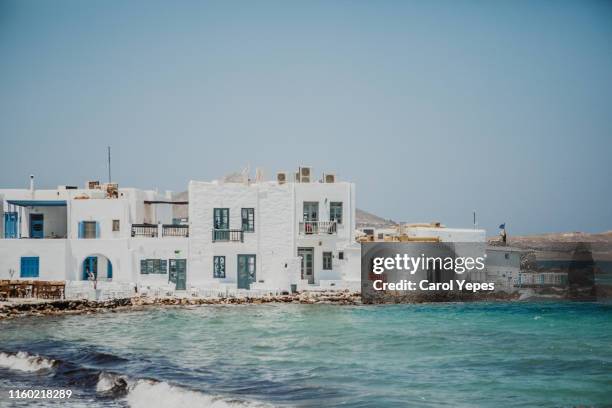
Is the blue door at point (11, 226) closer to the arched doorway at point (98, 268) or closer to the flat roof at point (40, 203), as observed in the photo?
the flat roof at point (40, 203)

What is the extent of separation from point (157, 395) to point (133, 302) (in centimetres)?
1596

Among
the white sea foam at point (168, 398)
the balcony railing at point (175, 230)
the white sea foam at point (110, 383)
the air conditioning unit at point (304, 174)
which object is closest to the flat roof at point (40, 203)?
the balcony railing at point (175, 230)

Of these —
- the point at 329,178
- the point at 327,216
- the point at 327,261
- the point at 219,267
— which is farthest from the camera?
the point at 329,178

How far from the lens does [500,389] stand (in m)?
17.7

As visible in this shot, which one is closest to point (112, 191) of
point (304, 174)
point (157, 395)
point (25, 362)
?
point (304, 174)

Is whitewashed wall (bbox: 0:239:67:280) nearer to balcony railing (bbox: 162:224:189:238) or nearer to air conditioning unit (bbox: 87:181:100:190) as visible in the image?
balcony railing (bbox: 162:224:189:238)

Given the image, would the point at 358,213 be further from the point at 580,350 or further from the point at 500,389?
the point at 500,389

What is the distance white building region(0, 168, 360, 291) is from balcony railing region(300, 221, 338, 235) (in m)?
0.04

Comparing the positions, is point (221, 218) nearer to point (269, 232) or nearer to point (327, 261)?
point (269, 232)

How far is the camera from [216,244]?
→ 3353 centimetres

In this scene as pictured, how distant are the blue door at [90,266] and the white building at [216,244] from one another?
4 centimetres

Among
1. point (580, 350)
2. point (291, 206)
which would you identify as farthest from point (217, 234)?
point (580, 350)

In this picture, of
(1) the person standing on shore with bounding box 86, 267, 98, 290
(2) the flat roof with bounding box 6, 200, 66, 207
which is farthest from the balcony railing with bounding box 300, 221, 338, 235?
(2) the flat roof with bounding box 6, 200, 66, 207

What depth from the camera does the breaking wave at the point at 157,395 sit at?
623 inches
